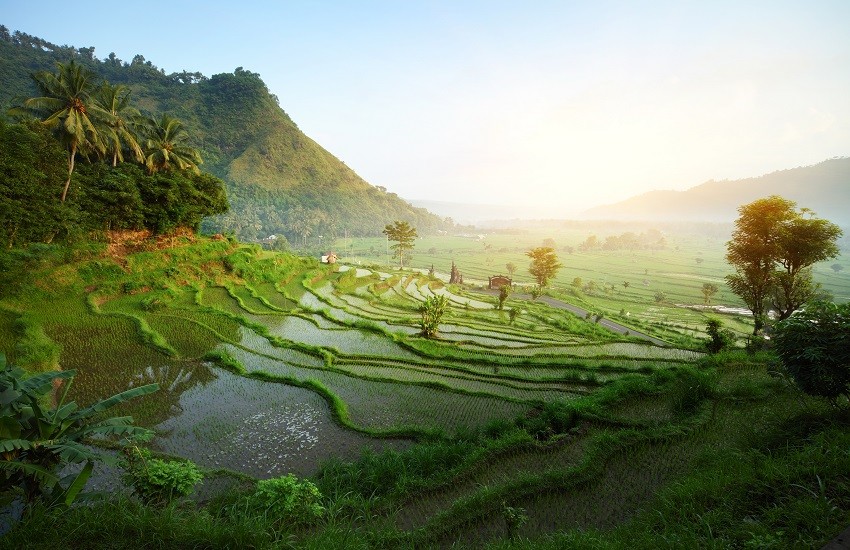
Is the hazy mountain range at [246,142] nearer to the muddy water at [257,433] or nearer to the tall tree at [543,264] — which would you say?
the tall tree at [543,264]

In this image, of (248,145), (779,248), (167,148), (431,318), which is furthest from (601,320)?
(248,145)

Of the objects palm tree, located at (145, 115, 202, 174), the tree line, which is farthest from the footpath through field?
palm tree, located at (145, 115, 202, 174)

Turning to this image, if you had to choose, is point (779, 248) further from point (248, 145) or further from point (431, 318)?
point (248, 145)

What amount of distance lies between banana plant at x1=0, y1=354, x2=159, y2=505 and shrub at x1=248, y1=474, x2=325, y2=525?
252 cm

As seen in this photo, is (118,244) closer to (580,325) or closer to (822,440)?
(822,440)

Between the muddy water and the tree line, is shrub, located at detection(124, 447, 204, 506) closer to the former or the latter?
the muddy water

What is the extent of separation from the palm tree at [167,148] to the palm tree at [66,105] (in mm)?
6035

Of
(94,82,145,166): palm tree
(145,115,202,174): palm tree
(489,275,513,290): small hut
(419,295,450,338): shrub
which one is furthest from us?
(489,275,513,290): small hut

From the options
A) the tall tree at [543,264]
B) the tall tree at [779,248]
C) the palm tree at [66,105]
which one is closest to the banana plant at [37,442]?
the palm tree at [66,105]

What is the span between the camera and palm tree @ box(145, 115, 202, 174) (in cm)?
2594

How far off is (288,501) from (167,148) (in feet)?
101

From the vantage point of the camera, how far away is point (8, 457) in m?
5.90

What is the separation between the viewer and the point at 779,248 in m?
17.2

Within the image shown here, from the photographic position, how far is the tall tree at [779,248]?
54.0 feet
